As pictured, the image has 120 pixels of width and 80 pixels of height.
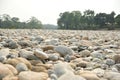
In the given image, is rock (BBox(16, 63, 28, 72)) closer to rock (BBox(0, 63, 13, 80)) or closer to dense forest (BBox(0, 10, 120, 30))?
rock (BBox(0, 63, 13, 80))

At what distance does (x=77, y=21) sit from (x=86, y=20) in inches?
70.6

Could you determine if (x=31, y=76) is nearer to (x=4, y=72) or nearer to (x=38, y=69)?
(x=4, y=72)

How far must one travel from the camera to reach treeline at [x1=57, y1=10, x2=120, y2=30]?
5112 cm

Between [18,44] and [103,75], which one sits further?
[18,44]

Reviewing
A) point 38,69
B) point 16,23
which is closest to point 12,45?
point 38,69

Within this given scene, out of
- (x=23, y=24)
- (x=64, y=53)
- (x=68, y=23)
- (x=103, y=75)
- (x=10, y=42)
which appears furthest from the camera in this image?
(x=68, y=23)

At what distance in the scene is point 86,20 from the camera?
181ft

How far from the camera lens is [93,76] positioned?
2303 mm

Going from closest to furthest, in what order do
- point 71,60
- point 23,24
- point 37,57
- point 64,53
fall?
point 37,57, point 71,60, point 64,53, point 23,24

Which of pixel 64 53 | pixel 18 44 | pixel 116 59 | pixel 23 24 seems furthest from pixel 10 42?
pixel 23 24

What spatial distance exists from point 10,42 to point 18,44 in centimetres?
26

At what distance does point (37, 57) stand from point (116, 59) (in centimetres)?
91

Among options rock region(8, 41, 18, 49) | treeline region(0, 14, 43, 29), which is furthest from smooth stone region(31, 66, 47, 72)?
treeline region(0, 14, 43, 29)

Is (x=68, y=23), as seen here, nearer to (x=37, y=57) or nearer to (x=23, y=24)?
(x=23, y=24)
